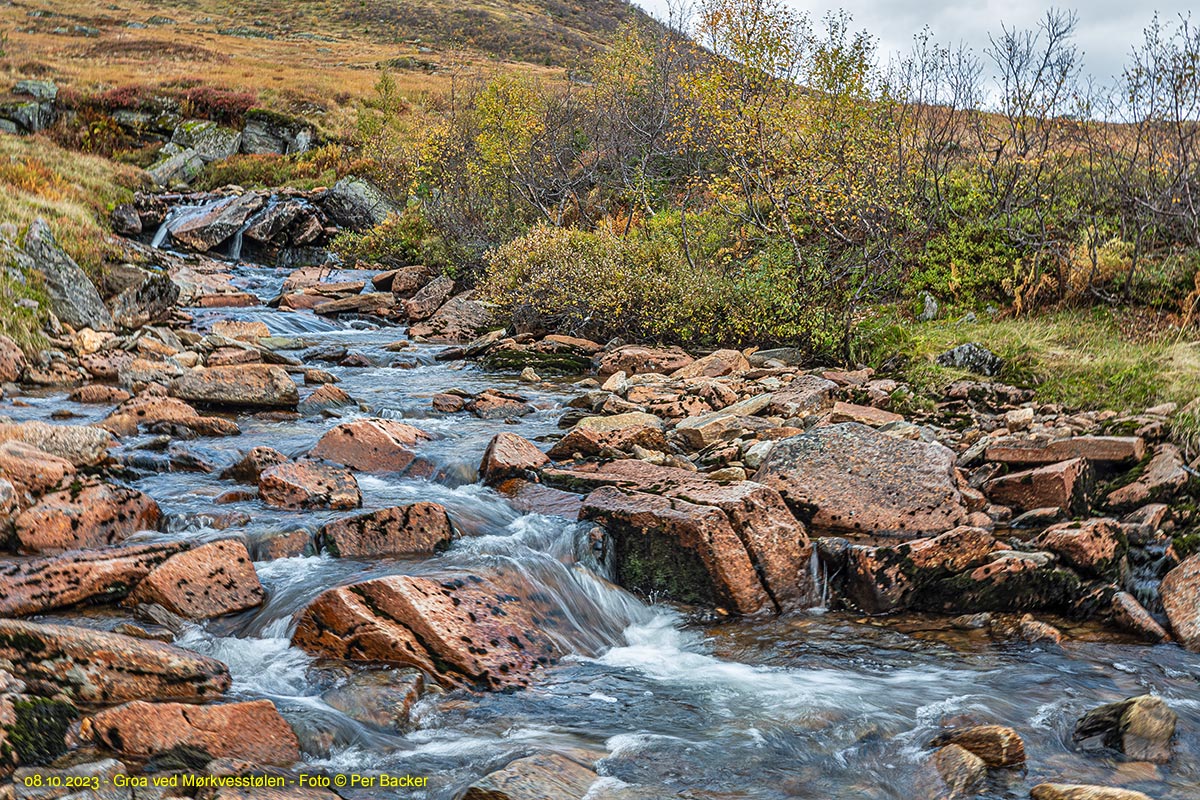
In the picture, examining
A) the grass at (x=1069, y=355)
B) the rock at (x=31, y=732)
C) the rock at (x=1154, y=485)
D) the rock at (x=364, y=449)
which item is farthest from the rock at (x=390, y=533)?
the grass at (x=1069, y=355)

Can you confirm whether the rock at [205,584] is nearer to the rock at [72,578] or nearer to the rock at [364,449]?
the rock at [72,578]

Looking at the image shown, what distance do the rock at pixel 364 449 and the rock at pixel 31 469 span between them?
232cm

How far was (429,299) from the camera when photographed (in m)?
19.8

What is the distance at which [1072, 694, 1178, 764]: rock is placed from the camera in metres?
4.20

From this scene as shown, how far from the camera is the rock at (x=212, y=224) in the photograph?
2592 centimetres

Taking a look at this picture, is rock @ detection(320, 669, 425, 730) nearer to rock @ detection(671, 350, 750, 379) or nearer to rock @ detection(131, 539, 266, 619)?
rock @ detection(131, 539, 266, 619)

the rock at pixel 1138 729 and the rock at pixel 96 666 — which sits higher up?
the rock at pixel 1138 729

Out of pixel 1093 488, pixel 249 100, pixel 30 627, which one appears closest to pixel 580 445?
pixel 1093 488

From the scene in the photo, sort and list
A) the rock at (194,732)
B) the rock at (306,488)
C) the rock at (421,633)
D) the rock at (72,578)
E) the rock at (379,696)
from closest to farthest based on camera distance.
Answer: the rock at (194,732) → the rock at (379,696) → the rock at (421,633) → the rock at (72,578) → the rock at (306,488)

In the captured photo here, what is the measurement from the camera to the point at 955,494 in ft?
22.6

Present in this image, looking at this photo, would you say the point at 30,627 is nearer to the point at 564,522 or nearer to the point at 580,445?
the point at 564,522

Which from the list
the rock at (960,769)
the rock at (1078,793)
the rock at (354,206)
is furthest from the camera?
the rock at (354,206)

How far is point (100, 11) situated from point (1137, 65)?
84.9 meters

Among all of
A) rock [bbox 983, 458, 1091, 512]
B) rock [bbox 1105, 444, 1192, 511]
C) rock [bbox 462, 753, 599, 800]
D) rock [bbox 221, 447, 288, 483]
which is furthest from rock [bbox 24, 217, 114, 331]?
rock [bbox 1105, 444, 1192, 511]
